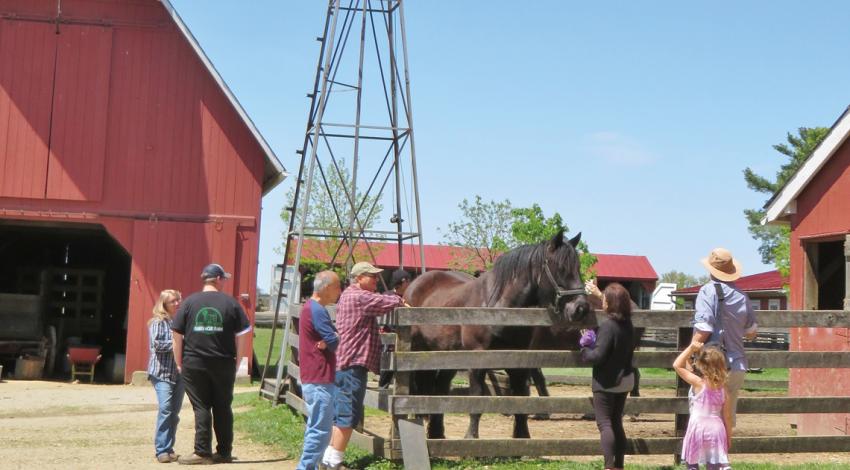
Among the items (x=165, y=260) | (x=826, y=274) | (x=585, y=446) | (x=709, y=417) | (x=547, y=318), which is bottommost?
(x=585, y=446)

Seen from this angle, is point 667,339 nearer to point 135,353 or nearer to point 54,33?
point 135,353

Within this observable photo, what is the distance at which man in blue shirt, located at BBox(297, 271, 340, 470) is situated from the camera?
733 cm

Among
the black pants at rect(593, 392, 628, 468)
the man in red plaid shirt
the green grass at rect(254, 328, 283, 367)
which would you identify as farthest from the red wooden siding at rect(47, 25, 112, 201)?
the black pants at rect(593, 392, 628, 468)

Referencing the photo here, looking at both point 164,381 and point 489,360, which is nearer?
point 489,360

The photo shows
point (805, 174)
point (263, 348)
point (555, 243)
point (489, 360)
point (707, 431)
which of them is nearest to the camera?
point (707, 431)

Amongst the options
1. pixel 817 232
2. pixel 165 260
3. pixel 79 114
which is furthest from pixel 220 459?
pixel 79 114

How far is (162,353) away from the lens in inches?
352

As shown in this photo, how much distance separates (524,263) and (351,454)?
2299mm

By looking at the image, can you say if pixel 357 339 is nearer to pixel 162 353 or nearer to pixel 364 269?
pixel 364 269

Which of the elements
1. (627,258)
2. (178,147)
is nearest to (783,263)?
(627,258)

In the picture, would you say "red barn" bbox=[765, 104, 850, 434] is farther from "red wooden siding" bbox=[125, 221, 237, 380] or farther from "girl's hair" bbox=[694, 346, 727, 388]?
"red wooden siding" bbox=[125, 221, 237, 380]

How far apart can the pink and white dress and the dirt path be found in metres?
3.53

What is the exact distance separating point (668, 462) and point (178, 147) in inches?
478

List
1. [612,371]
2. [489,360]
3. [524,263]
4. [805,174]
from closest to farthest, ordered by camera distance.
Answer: [612,371] → [489,360] → [524,263] → [805,174]
